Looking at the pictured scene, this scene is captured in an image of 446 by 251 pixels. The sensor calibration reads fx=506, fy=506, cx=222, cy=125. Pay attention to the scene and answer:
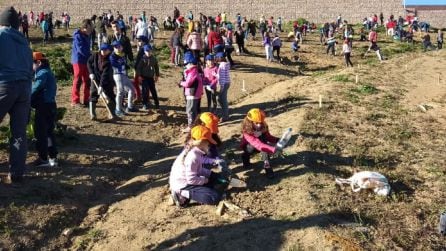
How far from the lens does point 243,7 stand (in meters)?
47.4

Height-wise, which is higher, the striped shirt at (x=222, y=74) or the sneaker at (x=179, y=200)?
the striped shirt at (x=222, y=74)

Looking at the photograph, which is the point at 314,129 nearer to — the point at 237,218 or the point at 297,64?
the point at 237,218

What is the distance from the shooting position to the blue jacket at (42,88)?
8868mm

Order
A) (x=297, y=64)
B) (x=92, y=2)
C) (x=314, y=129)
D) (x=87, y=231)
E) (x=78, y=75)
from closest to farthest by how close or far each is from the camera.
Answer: (x=87, y=231) < (x=314, y=129) < (x=78, y=75) < (x=297, y=64) < (x=92, y=2)

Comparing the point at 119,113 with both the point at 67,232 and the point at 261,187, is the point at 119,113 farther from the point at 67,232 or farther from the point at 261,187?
the point at 67,232

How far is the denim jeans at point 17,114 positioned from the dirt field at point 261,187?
55 cm

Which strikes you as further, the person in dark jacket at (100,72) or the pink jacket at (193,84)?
the person in dark jacket at (100,72)

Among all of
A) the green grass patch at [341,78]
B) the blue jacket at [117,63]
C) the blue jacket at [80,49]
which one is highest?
the blue jacket at [80,49]

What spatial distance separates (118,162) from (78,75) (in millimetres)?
3858

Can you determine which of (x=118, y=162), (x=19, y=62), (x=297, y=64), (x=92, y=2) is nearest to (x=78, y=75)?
(x=118, y=162)

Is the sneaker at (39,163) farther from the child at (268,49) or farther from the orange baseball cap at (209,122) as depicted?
the child at (268,49)

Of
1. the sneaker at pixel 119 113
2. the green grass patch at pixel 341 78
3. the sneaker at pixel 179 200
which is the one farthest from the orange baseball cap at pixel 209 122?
the green grass patch at pixel 341 78

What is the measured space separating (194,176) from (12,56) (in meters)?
3.27

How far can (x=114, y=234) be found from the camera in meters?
7.15
